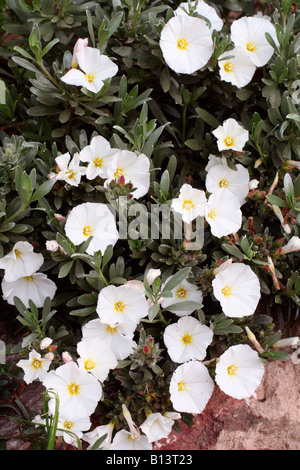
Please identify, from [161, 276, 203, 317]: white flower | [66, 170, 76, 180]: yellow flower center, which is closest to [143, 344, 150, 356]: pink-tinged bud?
[161, 276, 203, 317]: white flower

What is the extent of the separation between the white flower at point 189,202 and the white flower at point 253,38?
2.16 ft

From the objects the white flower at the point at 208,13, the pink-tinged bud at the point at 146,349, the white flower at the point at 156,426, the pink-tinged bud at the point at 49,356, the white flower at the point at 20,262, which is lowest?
the white flower at the point at 156,426

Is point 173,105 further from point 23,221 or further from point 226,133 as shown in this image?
point 23,221

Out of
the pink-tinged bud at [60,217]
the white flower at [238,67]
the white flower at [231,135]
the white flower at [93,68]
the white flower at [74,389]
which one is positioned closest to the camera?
the white flower at [74,389]

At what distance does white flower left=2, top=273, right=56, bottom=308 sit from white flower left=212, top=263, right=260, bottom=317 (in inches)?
24.7


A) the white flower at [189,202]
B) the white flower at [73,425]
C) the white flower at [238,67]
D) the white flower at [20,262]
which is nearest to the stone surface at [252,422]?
the white flower at [73,425]

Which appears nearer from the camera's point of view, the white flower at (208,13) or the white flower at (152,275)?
the white flower at (152,275)

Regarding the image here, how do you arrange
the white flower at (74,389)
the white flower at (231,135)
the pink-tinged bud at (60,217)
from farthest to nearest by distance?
the white flower at (231,135), the pink-tinged bud at (60,217), the white flower at (74,389)

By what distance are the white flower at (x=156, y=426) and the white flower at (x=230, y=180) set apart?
0.90m

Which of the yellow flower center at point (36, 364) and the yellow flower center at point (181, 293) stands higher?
the yellow flower center at point (181, 293)

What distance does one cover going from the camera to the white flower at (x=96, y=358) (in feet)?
6.43

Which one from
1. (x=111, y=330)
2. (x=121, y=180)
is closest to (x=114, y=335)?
(x=111, y=330)

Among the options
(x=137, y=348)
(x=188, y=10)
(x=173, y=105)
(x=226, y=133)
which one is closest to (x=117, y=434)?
(x=137, y=348)

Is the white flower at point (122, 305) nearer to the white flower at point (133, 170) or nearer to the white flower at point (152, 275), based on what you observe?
the white flower at point (152, 275)
